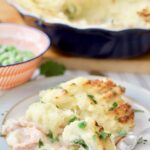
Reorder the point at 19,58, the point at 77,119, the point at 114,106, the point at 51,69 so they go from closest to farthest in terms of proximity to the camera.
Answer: the point at 77,119 → the point at 114,106 → the point at 19,58 → the point at 51,69

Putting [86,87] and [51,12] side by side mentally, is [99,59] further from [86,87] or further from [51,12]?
[86,87]

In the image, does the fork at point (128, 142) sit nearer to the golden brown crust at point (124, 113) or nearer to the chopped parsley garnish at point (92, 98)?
the golden brown crust at point (124, 113)

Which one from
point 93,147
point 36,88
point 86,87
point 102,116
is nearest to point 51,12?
point 36,88

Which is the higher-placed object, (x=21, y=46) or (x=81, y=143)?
(x=81, y=143)

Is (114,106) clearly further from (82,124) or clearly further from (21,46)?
(21,46)

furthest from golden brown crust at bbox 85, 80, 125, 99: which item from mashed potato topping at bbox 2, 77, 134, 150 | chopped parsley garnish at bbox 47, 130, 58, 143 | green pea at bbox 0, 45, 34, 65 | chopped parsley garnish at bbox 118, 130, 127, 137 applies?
green pea at bbox 0, 45, 34, 65

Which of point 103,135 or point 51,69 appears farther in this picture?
point 51,69

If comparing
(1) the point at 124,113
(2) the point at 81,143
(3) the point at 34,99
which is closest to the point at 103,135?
(2) the point at 81,143
